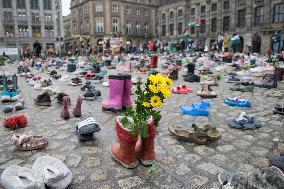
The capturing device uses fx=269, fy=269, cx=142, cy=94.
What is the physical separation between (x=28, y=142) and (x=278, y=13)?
129 feet

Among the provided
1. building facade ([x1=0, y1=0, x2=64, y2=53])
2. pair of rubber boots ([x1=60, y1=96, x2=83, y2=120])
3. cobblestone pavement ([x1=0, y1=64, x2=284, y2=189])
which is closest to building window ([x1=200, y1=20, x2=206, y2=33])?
building facade ([x1=0, y1=0, x2=64, y2=53])

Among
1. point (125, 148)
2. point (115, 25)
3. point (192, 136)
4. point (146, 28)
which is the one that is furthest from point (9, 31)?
point (125, 148)

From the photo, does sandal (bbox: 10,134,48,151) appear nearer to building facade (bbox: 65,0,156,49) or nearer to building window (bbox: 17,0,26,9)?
building facade (bbox: 65,0,156,49)

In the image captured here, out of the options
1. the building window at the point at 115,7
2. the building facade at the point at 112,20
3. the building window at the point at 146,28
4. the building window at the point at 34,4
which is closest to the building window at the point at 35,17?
the building window at the point at 34,4

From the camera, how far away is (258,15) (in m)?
38.9

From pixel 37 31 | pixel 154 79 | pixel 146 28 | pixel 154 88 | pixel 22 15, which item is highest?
pixel 22 15

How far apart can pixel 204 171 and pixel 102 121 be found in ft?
9.21

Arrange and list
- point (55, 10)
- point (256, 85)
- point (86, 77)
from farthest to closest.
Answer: point (55, 10)
point (86, 77)
point (256, 85)

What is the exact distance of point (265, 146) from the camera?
14.0 ft

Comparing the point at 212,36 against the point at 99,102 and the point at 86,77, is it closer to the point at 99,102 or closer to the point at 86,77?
the point at 86,77

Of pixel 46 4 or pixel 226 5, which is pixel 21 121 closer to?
pixel 226 5

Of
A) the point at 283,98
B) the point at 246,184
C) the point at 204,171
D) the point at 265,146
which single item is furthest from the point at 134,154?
the point at 283,98

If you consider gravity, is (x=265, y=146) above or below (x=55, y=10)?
→ below

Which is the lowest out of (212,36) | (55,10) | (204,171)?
(204,171)
